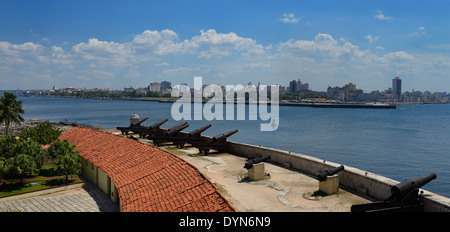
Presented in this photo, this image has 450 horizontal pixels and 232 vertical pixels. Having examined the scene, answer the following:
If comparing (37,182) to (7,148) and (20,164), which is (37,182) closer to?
(20,164)

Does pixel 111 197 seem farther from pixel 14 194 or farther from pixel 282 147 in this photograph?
pixel 282 147

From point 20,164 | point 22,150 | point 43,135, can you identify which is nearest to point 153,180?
point 20,164

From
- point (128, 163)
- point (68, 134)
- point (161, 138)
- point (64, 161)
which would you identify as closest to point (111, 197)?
point (128, 163)

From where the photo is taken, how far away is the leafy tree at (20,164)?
1758 centimetres

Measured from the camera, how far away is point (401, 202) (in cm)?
927

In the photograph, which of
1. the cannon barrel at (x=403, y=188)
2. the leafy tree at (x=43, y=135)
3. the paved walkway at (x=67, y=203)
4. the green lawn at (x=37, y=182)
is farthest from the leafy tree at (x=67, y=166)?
the cannon barrel at (x=403, y=188)

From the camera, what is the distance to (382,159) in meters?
42.8

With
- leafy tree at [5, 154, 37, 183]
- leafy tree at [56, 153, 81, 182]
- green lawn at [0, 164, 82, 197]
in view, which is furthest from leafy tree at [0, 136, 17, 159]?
leafy tree at [56, 153, 81, 182]

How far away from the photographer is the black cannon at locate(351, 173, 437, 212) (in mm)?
9070

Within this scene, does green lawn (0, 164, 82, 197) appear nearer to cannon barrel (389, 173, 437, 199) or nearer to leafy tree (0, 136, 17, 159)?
leafy tree (0, 136, 17, 159)

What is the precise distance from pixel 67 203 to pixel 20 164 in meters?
4.15

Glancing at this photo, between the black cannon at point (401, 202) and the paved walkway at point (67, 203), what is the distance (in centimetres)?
1087

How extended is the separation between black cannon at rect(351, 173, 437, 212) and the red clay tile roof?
3858mm
